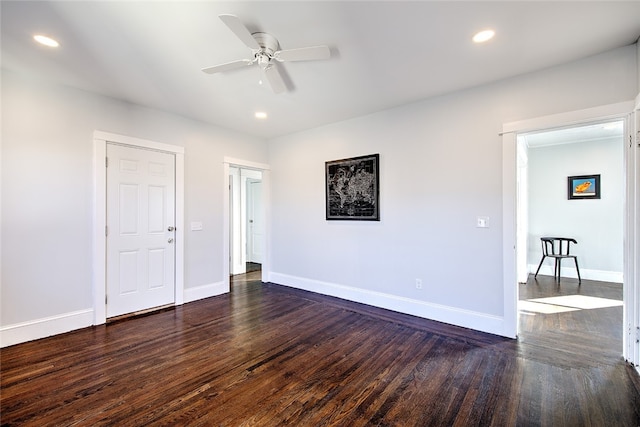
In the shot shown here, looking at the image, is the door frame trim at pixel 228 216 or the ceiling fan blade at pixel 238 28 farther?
the door frame trim at pixel 228 216

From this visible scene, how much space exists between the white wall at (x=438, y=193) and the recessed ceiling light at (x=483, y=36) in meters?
0.90

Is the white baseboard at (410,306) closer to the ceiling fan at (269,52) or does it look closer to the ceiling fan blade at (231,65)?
the ceiling fan at (269,52)

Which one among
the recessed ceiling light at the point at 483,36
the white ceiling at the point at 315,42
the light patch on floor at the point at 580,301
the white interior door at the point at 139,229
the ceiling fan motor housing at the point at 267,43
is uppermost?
the white ceiling at the point at 315,42

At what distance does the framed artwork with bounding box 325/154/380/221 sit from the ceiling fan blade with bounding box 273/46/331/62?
191cm

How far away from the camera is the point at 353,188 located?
4117 millimetres

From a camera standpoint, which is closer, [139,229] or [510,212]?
[510,212]

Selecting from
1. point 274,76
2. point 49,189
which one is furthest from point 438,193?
point 49,189

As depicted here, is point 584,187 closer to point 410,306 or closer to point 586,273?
point 586,273

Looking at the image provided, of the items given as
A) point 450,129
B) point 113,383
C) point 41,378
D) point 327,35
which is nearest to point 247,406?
point 113,383

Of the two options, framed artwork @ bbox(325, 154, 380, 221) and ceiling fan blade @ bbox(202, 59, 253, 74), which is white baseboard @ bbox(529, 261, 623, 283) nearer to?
framed artwork @ bbox(325, 154, 380, 221)

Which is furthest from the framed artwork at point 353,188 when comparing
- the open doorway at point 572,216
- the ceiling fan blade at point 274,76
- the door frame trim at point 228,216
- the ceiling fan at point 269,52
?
the open doorway at point 572,216

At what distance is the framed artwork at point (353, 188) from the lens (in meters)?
3.88

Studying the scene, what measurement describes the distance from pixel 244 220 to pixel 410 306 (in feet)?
14.0

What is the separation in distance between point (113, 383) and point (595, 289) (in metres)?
6.51
